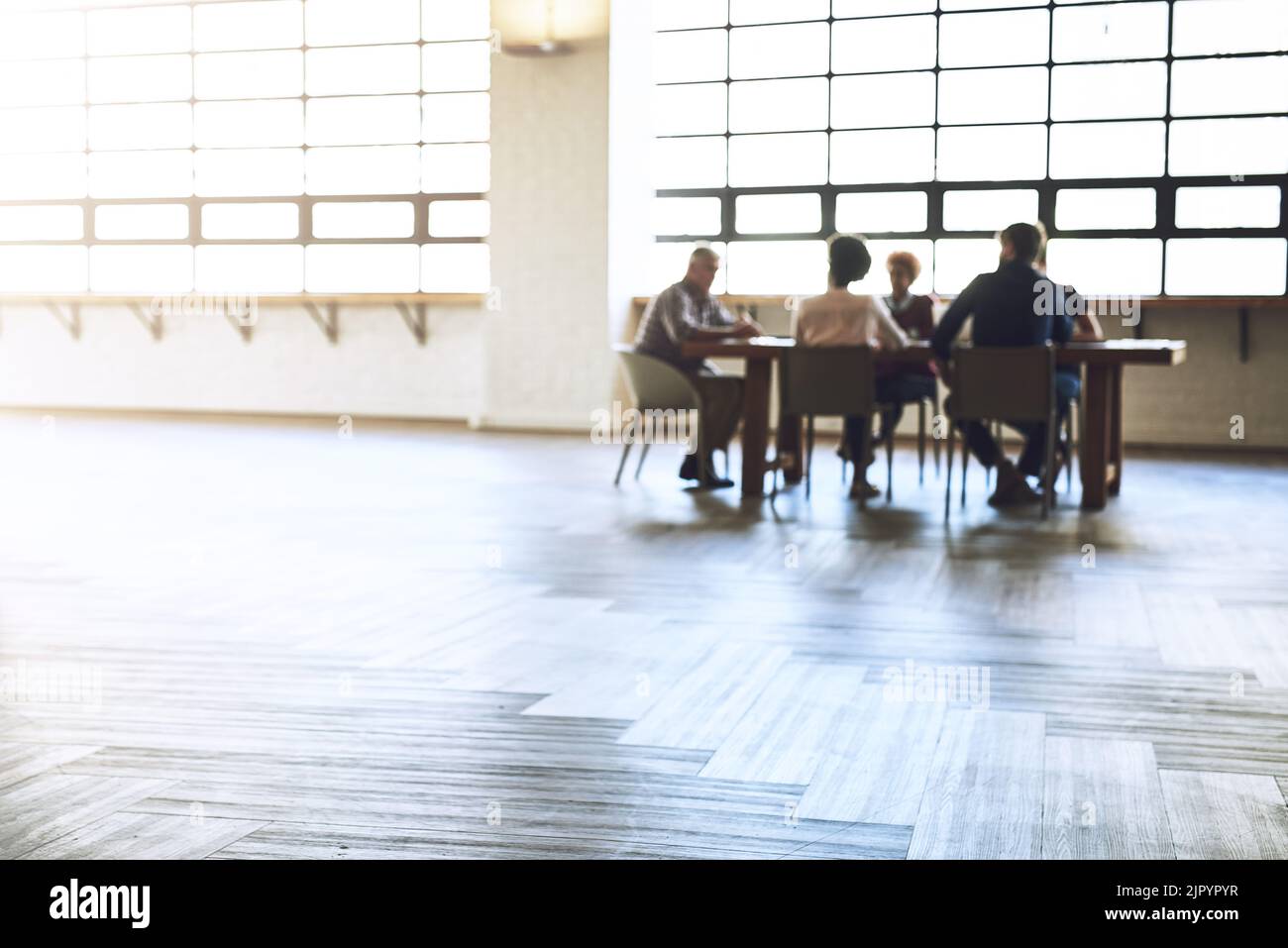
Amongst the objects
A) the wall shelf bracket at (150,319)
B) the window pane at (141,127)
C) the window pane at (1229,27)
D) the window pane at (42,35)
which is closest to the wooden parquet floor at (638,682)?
the window pane at (1229,27)

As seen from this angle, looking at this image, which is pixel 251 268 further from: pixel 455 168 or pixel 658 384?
pixel 658 384

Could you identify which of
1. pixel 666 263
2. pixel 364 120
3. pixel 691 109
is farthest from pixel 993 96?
pixel 364 120

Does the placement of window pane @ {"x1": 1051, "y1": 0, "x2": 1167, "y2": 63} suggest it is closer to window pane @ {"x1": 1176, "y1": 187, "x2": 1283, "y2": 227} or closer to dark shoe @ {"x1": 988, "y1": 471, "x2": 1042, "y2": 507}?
window pane @ {"x1": 1176, "y1": 187, "x2": 1283, "y2": 227}

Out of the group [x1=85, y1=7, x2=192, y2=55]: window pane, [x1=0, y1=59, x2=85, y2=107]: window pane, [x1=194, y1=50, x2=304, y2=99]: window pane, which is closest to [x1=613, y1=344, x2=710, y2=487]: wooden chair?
[x1=194, y1=50, x2=304, y2=99]: window pane

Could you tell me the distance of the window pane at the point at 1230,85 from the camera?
29.3ft

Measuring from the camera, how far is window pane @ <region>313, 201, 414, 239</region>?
11.1m

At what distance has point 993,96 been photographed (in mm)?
9562

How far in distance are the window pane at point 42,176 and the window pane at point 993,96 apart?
22.9 ft

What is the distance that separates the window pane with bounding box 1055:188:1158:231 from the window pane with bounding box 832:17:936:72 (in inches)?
51.2

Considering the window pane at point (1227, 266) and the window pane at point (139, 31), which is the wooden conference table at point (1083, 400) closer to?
the window pane at point (1227, 266)

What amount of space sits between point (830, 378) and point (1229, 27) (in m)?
4.63
